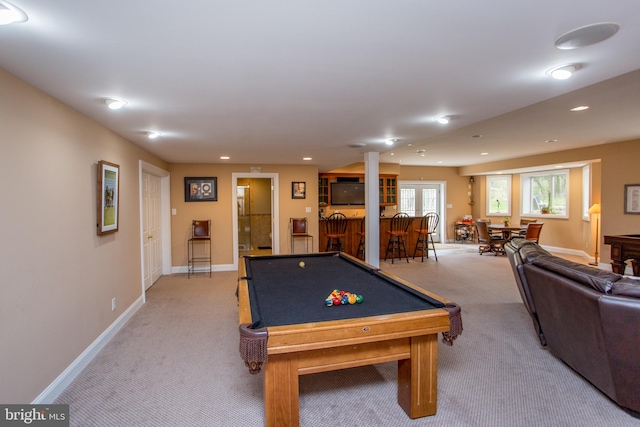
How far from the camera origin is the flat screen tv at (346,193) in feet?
28.8

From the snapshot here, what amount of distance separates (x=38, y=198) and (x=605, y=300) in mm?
3698

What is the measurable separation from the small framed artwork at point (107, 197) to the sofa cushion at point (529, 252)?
12.8ft

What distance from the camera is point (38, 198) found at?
2.23 meters

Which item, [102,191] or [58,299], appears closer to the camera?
A: [58,299]

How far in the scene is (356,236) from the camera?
7.34 meters

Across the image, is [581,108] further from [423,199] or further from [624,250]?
[423,199]

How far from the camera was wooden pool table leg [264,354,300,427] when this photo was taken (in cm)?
180

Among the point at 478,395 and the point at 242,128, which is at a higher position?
the point at 242,128

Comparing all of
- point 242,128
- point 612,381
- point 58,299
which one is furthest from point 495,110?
point 58,299

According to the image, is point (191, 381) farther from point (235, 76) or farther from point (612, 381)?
point (612, 381)

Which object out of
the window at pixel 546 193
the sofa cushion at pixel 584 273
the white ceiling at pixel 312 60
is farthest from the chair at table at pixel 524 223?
the sofa cushion at pixel 584 273

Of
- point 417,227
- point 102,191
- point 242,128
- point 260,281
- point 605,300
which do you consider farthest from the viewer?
point 417,227

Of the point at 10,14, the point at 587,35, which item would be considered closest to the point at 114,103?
the point at 10,14

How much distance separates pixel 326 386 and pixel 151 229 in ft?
14.1
